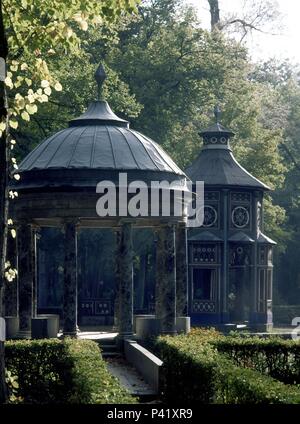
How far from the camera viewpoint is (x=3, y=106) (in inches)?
602

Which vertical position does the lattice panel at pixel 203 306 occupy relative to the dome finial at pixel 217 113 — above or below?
below

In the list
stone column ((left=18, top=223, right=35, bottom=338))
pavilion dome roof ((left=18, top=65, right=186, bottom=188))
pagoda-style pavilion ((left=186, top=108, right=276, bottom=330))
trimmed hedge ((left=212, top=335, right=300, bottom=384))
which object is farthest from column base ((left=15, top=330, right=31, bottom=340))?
pagoda-style pavilion ((left=186, top=108, right=276, bottom=330))

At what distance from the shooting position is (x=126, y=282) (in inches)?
1080

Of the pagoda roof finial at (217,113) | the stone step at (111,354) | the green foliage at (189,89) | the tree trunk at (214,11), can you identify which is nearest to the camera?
the stone step at (111,354)

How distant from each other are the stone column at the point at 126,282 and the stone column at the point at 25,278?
2273 mm

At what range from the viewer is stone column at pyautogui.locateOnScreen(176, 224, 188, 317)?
29.4 m

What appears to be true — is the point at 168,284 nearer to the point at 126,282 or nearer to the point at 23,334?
the point at 126,282

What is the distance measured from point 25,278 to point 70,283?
4.13ft

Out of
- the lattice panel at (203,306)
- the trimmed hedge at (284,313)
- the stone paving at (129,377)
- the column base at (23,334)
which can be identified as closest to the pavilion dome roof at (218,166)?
the lattice panel at (203,306)

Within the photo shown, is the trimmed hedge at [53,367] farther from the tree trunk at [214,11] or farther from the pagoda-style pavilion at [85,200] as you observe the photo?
the tree trunk at [214,11]

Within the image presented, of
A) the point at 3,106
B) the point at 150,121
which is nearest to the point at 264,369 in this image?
the point at 3,106

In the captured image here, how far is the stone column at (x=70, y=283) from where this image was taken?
2697 centimetres

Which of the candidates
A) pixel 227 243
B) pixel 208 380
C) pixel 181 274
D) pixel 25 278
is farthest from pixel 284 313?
pixel 208 380

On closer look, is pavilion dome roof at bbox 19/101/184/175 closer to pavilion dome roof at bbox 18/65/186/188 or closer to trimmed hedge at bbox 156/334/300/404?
pavilion dome roof at bbox 18/65/186/188
